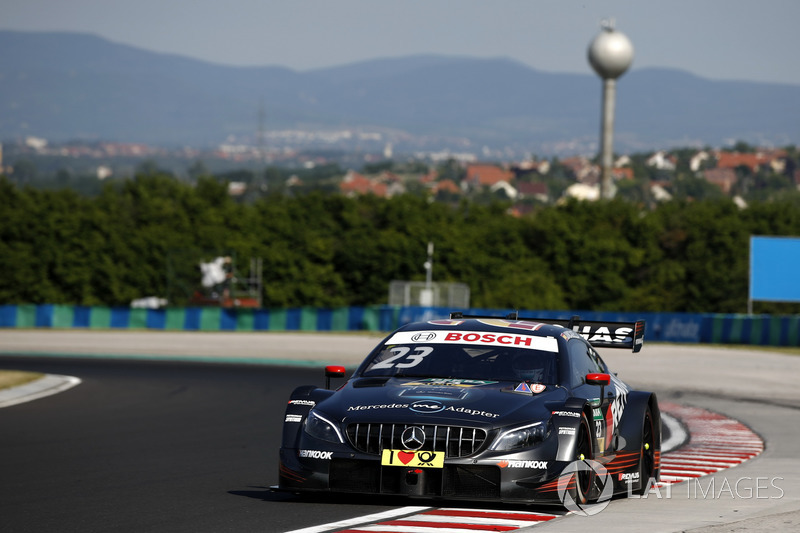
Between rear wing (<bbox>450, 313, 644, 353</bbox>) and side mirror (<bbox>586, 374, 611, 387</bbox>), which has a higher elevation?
rear wing (<bbox>450, 313, 644, 353</bbox>)

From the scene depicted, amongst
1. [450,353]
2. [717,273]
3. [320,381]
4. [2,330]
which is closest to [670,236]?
[717,273]

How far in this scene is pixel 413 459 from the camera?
7879 mm

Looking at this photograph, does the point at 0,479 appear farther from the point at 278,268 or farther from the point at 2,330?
the point at 278,268

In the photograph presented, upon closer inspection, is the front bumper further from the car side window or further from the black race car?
the car side window

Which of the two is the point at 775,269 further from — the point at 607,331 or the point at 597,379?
the point at 597,379

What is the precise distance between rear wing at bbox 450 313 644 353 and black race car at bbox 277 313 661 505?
3.85 feet

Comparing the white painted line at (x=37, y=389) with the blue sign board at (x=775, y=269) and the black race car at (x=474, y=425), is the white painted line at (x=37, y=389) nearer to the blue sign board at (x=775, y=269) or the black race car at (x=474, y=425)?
the black race car at (x=474, y=425)

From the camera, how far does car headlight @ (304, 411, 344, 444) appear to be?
814 centimetres

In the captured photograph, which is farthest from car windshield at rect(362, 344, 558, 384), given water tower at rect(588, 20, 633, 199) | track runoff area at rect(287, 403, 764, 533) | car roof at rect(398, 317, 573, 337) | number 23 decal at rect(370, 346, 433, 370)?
water tower at rect(588, 20, 633, 199)

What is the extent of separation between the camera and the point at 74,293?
88.2m

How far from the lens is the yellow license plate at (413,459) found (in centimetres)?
786

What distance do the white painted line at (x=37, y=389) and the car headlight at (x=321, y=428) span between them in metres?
10.8

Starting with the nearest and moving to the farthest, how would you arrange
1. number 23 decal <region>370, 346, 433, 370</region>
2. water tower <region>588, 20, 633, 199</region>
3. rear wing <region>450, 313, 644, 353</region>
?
number 23 decal <region>370, 346, 433, 370</region>, rear wing <region>450, 313, 644, 353</region>, water tower <region>588, 20, 633, 199</region>

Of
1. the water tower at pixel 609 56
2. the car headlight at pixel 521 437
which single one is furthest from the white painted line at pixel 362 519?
the water tower at pixel 609 56
